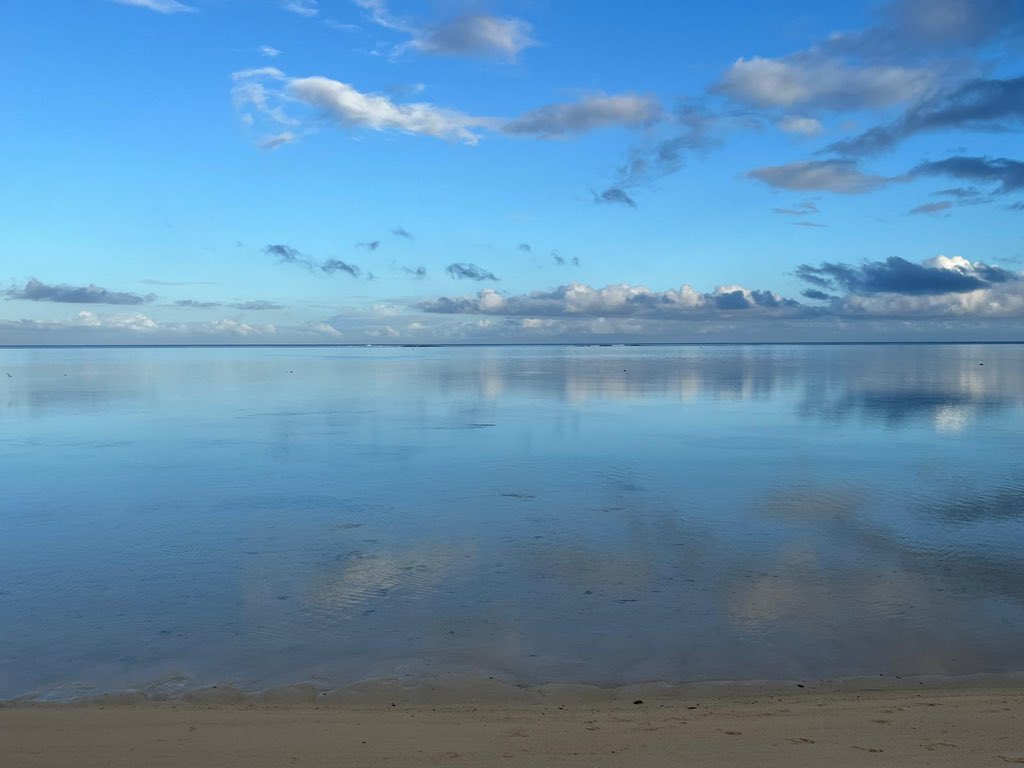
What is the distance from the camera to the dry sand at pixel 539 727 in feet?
19.8

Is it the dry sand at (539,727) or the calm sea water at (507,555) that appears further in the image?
the calm sea water at (507,555)

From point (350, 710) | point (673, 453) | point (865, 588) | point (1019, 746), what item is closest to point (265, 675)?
point (350, 710)

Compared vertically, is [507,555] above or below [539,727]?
below

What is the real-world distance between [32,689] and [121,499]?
9.61 metres

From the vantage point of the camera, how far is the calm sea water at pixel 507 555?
8656 mm

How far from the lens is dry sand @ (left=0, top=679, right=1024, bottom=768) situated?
6039 mm

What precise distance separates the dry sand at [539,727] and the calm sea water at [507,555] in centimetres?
42

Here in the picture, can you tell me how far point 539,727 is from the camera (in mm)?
6723

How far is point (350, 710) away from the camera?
7281mm

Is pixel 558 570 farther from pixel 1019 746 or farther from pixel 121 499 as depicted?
pixel 121 499

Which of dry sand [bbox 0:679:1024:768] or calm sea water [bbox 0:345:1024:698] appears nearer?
dry sand [bbox 0:679:1024:768]

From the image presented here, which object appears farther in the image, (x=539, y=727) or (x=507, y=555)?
(x=507, y=555)

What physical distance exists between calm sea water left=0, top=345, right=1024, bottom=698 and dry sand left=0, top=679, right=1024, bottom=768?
0.42m

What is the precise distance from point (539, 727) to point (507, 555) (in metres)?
5.63
